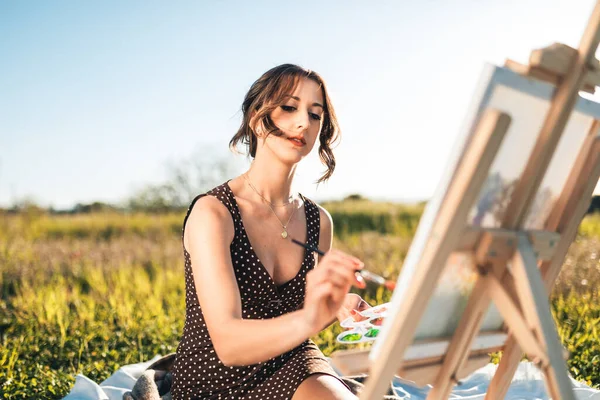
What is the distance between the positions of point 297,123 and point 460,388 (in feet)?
6.37

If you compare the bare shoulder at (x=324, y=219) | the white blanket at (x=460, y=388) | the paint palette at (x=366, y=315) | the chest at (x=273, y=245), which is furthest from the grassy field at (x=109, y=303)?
the paint palette at (x=366, y=315)

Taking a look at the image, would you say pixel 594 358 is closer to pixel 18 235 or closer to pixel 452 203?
pixel 452 203

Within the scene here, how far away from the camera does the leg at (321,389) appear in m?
2.19

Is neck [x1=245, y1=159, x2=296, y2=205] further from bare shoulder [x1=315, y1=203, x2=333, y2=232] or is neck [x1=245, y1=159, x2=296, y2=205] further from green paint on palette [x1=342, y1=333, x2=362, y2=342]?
green paint on palette [x1=342, y1=333, x2=362, y2=342]

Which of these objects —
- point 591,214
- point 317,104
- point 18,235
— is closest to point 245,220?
point 317,104

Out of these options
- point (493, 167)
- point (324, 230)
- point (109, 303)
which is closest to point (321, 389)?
point (324, 230)

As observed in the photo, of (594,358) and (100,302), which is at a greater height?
(594,358)

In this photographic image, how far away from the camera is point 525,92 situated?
1.65 m

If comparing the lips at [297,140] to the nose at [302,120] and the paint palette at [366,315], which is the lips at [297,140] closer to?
the nose at [302,120]

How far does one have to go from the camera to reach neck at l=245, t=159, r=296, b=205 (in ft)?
8.48

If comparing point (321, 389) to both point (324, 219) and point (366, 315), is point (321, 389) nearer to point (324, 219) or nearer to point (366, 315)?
point (366, 315)

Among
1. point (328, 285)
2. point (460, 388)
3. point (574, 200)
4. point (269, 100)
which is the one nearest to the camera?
point (328, 285)

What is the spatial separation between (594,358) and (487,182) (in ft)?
9.47

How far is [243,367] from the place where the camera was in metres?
2.38
